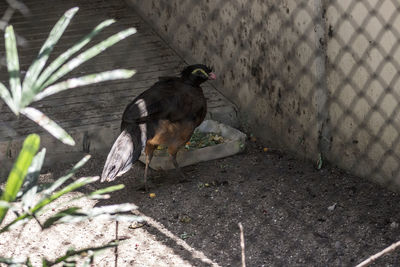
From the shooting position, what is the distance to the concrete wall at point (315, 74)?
349cm

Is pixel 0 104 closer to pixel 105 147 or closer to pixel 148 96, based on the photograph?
pixel 105 147

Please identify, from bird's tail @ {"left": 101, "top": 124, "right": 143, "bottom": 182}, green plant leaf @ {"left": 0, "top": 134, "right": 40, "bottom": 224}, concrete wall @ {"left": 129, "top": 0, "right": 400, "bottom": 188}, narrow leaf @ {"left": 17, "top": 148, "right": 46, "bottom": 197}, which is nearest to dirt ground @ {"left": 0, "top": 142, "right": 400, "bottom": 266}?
concrete wall @ {"left": 129, "top": 0, "right": 400, "bottom": 188}

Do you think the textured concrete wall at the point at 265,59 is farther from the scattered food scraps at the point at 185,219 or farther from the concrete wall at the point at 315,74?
the scattered food scraps at the point at 185,219

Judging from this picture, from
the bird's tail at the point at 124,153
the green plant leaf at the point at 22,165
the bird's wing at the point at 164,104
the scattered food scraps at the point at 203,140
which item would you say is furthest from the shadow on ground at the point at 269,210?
the green plant leaf at the point at 22,165

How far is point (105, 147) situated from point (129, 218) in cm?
307

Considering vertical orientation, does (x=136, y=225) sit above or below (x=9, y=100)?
below

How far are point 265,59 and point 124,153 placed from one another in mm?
1165

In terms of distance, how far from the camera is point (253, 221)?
3.69m

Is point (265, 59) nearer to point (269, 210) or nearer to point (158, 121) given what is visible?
point (158, 121)

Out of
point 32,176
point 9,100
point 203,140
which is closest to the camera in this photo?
point 9,100

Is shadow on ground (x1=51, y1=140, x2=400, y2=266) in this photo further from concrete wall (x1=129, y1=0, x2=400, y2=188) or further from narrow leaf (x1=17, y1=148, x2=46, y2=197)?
narrow leaf (x1=17, y1=148, x2=46, y2=197)

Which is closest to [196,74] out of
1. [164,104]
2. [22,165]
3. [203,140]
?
[164,104]

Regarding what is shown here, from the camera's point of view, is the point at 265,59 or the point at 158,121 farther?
the point at 265,59

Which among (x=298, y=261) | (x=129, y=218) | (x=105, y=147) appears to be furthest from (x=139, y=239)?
(x=129, y=218)
